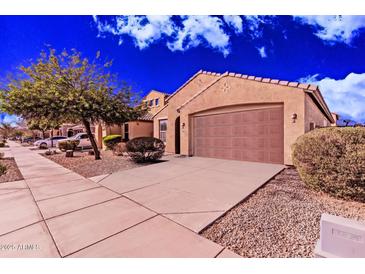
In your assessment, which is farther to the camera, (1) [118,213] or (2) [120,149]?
(2) [120,149]

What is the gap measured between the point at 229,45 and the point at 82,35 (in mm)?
6896

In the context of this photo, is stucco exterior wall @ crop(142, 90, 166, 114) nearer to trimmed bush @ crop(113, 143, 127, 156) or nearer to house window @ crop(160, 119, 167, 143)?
house window @ crop(160, 119, 167, 143)

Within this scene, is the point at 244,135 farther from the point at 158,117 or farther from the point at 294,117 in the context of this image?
the point at 158,117

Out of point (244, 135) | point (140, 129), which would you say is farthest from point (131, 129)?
point (244, 135)

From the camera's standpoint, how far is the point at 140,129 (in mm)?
17484

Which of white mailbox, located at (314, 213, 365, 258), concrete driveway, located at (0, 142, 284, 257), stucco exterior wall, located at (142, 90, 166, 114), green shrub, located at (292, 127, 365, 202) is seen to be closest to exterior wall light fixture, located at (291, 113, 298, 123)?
concrete driveway, located at (0, 142, 284, 257)

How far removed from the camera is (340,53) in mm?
8656

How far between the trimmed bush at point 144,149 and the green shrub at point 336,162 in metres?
6.72

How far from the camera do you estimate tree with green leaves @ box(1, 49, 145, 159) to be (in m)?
8.27

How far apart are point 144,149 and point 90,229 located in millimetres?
6306

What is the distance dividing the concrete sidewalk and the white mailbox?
3.67ft

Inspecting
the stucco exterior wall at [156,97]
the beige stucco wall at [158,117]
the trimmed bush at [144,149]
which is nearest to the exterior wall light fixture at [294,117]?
the trimmed bush at [144,149]
